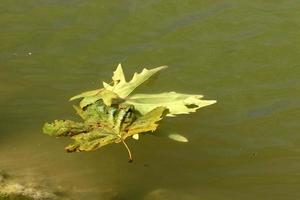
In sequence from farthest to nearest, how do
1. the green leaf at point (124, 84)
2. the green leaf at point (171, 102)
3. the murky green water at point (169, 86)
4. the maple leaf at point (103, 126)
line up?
the green leaf at point (124, 84) → the green leaf at point (171, 102) → the murky green water at point (169, 86) → the maple leaf at point (103, 126)

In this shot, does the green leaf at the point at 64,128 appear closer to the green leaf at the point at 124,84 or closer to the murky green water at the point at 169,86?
the murky green water at the point at 169,86

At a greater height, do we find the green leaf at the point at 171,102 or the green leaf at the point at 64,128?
the green leaf at the point at 171,102

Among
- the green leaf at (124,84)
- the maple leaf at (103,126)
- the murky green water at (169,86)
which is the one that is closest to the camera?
the maple leaf at (103,126)

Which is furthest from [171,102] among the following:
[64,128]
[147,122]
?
[64,128]

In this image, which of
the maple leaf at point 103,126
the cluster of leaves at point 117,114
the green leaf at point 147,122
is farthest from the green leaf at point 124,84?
the green leaf at point 147,122

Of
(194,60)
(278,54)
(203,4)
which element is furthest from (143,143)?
(203,4)

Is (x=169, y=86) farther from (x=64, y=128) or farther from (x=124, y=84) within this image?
(x=64, y=128)
